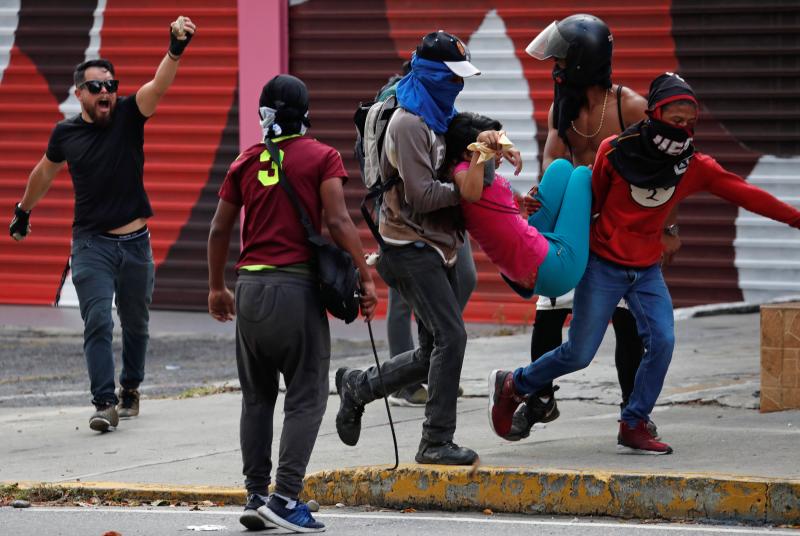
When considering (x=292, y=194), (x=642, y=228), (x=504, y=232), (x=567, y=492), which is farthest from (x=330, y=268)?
(x=642, y=228)

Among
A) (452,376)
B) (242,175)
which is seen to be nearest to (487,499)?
(452,376)

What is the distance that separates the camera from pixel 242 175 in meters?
6.33

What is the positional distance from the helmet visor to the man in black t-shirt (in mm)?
2351

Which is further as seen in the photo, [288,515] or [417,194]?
[417,194]

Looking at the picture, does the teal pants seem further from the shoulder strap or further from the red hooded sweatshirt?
the shoulder strap

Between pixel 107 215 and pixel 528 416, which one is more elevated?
pixel 107 215

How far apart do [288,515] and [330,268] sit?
3.31ft

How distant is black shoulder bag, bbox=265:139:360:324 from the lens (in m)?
6.17

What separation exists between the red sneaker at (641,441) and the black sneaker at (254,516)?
184cm

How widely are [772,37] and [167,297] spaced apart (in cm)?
615

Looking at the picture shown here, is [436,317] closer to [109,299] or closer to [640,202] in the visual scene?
[640,202]

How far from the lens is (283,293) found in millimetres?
6199

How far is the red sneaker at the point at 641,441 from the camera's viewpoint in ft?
23.4

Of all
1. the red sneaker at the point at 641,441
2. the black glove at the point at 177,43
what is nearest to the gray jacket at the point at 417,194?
the red sneaker at the point at 641,441
